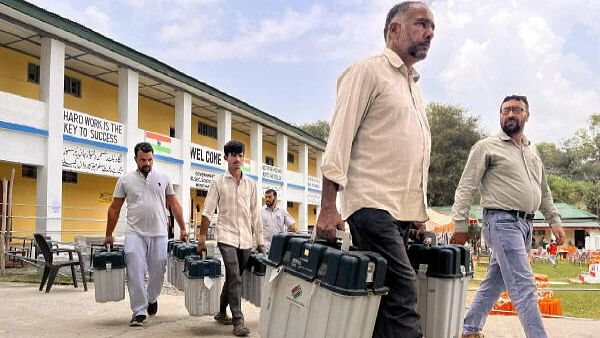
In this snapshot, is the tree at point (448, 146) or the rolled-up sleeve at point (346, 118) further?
the tree at point (448, 146)

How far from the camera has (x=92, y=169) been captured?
17.1m

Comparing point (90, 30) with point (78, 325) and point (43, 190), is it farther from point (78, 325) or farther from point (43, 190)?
point (78, 325)

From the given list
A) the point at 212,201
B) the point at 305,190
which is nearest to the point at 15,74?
the point at 212,201

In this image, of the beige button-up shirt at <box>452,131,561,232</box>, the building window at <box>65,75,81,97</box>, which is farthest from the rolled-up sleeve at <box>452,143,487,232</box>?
the building window at <box>65,75,81,97</box>

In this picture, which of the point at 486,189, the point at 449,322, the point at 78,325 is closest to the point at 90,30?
the point at 78,325

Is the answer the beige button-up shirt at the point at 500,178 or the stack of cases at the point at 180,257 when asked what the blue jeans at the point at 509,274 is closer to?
the beige button-up shirt at the point at 500,178

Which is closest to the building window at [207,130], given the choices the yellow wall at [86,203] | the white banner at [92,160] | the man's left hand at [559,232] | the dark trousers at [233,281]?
the yellow wall at [86,203]

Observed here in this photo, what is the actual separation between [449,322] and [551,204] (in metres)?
2.40

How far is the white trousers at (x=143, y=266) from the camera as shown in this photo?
629 centimetres

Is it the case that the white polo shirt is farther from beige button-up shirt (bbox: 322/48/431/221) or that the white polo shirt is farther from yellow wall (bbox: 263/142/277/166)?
yellow wall (bbox: 263/142/277/166)

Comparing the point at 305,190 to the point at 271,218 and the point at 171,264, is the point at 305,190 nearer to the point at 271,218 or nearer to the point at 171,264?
the point at 271,218

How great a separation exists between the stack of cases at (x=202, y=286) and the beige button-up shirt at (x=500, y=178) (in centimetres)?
258

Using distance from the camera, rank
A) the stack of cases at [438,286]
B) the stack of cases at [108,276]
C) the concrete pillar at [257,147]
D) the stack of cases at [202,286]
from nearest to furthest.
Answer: the stack of cases at [438,286], the stack of cases at [202,286], the stack of cases at [108,276], the concrete pillar at [257,147]

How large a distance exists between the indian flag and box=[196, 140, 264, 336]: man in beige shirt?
13.7m
